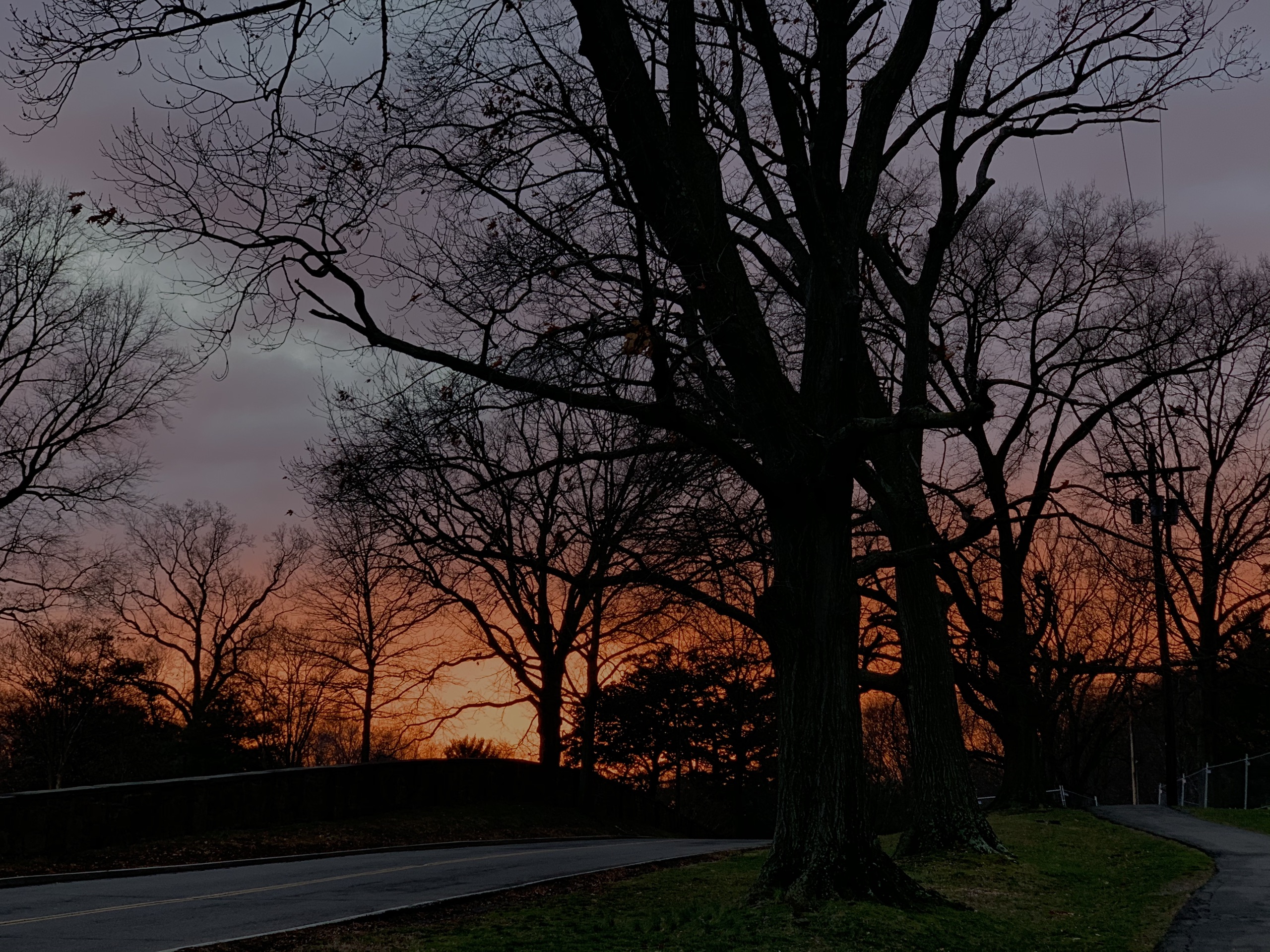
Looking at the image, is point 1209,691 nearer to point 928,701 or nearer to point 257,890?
point 928,701

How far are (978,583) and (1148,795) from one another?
54.8 meters

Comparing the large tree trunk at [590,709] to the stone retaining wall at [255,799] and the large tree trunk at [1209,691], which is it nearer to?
the stone retaining wall at [255,799]

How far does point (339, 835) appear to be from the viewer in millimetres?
20734

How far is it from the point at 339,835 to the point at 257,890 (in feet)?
26.4

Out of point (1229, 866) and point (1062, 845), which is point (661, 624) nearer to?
point (1062, 845)

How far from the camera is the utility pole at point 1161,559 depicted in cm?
1648

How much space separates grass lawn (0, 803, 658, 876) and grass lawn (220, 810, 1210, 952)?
7.08 m

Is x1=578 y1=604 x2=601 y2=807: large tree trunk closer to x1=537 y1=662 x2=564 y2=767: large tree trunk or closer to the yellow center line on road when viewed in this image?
x1=537 y1=662 x2=564 y2=767: large tree trunk

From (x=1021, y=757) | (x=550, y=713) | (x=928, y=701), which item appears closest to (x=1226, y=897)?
(x=928, y=701)

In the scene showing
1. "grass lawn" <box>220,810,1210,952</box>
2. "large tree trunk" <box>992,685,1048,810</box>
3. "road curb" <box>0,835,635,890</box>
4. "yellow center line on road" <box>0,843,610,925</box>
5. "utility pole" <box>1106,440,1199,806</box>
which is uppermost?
"utility pole" <box>1106,440,1199,806</box>

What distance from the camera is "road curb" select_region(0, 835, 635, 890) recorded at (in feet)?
46.8

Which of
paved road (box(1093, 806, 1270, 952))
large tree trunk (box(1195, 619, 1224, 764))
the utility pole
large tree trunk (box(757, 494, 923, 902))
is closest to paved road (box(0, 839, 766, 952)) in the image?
large tree trunk (box(757, 494, 923, 902))

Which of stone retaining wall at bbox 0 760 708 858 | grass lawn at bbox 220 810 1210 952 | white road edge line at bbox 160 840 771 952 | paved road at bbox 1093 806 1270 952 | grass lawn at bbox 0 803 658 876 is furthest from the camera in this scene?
stone retaining wall at bbox 0 760 708 858

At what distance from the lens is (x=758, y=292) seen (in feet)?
50.8
